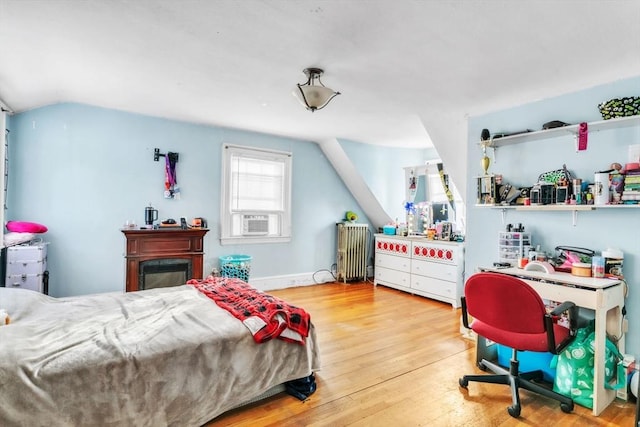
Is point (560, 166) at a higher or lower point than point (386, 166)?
lower

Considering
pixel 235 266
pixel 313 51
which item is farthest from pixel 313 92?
pixel 235 266

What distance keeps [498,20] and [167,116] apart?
150 inches

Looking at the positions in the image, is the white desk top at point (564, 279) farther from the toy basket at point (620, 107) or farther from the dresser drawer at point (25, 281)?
the dresser drawer at point (25, 281)

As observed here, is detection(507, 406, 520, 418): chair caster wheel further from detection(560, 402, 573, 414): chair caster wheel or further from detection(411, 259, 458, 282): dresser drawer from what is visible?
detection(411, 259, 458, 282): dresser drawer

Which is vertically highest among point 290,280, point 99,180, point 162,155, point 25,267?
point 162,155

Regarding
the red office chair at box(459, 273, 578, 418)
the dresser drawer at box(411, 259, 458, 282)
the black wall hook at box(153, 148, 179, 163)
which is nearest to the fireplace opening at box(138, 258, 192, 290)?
the black wall hook at box(153, 148, 179, 163)

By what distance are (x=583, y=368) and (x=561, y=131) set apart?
1919 mm

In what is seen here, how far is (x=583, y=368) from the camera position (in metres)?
2.20

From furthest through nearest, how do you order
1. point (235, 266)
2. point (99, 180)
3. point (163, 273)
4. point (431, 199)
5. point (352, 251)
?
point (352, 251) → point (431, 199) → point (235, 266) → point (163, 273) → point (99, 180)

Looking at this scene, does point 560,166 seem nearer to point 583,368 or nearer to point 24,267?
point 583,368

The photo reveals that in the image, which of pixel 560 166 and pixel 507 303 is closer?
pixel 507 303

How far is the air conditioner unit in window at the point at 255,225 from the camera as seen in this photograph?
5.03m

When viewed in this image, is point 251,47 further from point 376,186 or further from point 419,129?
point 376,186

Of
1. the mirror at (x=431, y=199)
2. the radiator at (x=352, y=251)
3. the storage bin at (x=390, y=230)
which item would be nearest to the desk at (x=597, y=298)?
the mirror at (x=431, y=199)
